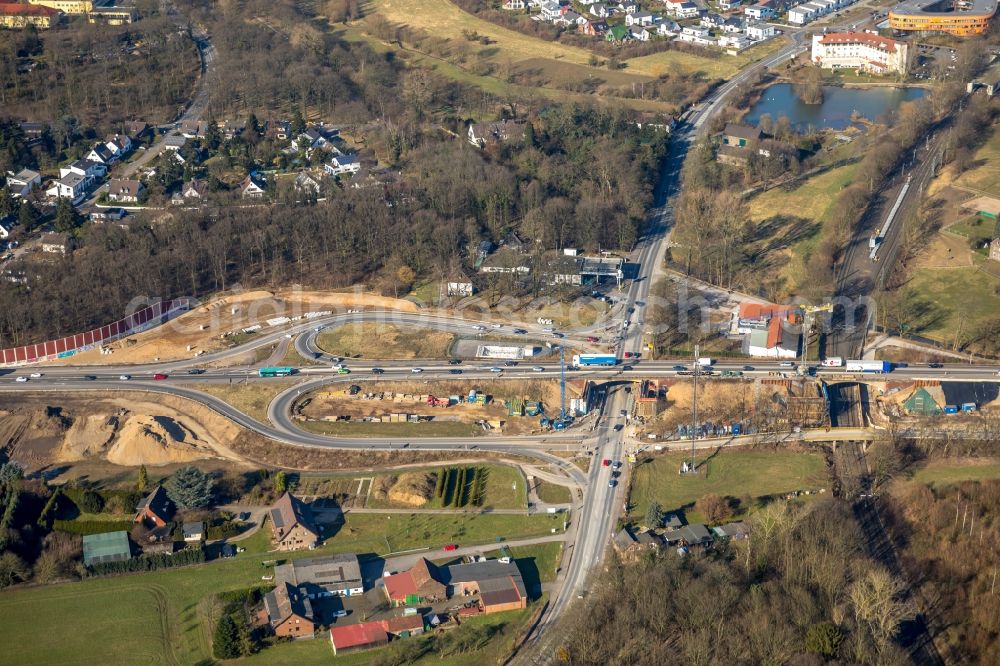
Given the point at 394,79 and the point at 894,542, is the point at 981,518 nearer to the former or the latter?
the point at 894,542

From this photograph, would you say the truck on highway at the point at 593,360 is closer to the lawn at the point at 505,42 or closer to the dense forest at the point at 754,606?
the dense forest at the point at 754,606

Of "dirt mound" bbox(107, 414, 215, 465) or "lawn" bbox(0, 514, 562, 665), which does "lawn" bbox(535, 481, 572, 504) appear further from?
"dirt mound" bbox(107, 414, 215, 465)

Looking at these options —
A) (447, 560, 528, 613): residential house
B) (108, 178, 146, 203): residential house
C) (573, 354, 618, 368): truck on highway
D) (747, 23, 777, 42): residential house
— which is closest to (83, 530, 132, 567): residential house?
(447, 560, 528, 613): residential house

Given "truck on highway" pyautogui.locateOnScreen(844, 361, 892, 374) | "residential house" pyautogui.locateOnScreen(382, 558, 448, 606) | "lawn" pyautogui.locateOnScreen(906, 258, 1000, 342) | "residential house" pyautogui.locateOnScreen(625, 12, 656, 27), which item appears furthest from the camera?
"residential house" pyautogui.locateOnScreen(625, 12, 656, 27)

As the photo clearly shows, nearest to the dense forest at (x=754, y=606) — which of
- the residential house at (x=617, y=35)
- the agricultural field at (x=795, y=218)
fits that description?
the agricultural field at (x=795, y=218)

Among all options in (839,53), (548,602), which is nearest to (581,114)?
(839,53)
